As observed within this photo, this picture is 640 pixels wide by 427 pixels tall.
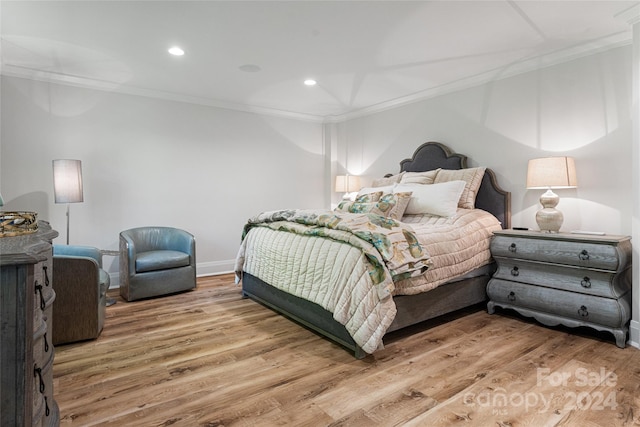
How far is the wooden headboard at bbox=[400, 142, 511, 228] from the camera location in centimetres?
357

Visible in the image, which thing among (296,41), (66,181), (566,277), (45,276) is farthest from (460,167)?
(66,181)

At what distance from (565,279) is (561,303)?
190mm

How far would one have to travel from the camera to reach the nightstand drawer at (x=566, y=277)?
2.56 meters

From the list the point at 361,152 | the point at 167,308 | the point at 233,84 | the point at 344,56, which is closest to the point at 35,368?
the point at 167,308

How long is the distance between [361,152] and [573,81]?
2789mm

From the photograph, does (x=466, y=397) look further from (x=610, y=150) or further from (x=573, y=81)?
(x=573, y=81)

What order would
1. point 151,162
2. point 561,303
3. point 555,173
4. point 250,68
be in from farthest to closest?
point 151,162, point 250,68, point 555,173, point 561,303

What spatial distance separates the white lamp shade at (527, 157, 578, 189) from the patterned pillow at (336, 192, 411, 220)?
1.11 m

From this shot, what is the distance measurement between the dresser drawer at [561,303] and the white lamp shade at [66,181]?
13.4 feet

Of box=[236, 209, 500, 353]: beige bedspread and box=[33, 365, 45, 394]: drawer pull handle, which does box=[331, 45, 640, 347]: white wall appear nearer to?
box=[236, 209, 500, 353]: beige bedspread

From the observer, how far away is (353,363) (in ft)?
7.37

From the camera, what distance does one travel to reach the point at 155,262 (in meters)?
3.67

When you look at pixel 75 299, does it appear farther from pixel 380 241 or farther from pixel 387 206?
pixel 387 206

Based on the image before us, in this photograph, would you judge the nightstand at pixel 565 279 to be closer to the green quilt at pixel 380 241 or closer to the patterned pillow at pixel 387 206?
the patterned pillow at pixel 387 206
